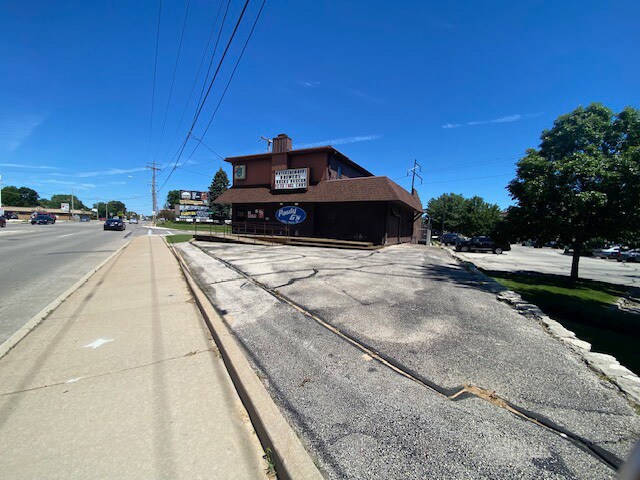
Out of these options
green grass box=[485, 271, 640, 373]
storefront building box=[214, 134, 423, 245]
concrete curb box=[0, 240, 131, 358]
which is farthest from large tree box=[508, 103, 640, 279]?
concrete curb box=[0, 240, 131, 358]

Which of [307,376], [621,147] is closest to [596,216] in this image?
[621,147]

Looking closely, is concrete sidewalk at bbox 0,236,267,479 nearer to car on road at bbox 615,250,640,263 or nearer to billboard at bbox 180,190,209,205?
car on road at bbox 615,250,640,263

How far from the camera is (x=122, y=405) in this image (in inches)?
119

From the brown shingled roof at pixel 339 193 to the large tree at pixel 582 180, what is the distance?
24.7 feet

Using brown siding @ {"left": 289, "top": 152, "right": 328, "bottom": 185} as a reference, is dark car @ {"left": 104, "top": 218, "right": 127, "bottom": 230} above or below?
below

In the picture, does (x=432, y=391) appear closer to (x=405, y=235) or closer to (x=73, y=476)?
(x=73, y=476)

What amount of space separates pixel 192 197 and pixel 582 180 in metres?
101

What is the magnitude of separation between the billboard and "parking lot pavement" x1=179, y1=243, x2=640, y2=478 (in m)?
98.4

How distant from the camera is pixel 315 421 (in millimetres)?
2723

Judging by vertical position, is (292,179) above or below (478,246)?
above

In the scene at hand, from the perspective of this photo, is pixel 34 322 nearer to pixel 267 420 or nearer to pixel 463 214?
pixel 267 420

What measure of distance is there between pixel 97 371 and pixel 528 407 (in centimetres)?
504

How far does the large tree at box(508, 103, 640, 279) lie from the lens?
33.9ft

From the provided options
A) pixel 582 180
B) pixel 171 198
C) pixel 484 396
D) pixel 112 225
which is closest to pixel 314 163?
pixel 582 180
